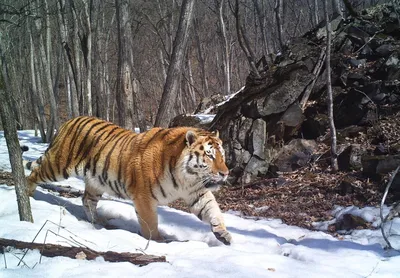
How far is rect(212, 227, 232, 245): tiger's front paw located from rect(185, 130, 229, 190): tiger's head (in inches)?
17.8

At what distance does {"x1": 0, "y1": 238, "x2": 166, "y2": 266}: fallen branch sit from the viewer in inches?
103

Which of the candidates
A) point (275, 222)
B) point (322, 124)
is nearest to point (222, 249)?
point (275, 222)

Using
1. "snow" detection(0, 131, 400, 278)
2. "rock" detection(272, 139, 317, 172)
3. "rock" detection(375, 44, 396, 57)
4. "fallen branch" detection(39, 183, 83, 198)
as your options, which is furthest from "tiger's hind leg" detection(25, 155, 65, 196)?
"rock" detection(375, 44, 396, 57)

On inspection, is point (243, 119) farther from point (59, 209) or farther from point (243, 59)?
point (243, 59)

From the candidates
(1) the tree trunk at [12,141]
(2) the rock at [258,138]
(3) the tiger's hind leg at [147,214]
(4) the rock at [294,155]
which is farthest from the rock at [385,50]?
(1) the tree trunk at [12,141]

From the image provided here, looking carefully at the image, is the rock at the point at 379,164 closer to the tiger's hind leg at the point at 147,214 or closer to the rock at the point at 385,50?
the tiger's hind leg at the point at 147,214

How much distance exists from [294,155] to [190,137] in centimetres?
338

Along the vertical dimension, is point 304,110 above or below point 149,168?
above

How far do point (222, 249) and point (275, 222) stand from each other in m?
1.67

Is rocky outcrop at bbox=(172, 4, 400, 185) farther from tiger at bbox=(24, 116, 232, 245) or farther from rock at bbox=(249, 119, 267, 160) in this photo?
tiger at bbox=(24, 116, 232, 245)

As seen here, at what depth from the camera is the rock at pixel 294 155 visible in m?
6.32

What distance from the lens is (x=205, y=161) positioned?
360 centimetres

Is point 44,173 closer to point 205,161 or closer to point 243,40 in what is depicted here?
point 205,161

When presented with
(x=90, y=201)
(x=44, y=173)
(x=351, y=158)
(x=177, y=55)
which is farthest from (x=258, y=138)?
(x=44, y=173)
